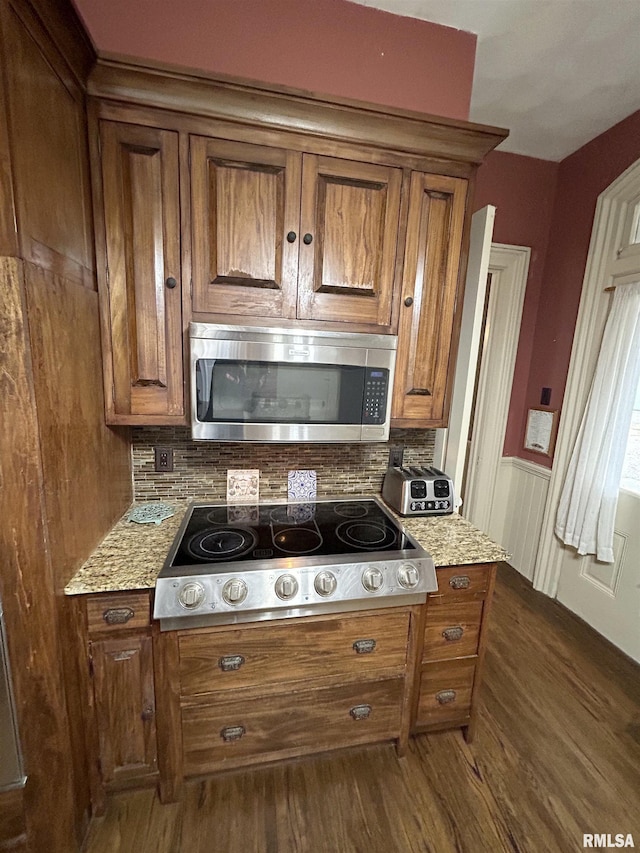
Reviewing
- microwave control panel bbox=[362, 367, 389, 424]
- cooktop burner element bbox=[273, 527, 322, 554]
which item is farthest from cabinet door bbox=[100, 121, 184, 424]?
microwave control panel bbox=[362, 367, 389, 424]

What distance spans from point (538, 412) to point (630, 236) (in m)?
1.14

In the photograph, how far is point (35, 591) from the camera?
948mm

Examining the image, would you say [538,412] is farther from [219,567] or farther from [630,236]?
[219,567]

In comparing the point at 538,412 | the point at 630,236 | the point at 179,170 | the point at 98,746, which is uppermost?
the point at 630,236

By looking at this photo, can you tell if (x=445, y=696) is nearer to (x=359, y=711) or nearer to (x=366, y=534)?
(x=359, y=711)

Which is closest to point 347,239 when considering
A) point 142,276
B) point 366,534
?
point 142,276

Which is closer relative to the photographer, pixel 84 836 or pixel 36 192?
pixel 36 192

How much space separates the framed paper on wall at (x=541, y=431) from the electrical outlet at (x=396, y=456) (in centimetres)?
132

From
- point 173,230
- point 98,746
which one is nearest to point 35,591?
point 98,746

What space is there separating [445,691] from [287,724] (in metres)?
0.65

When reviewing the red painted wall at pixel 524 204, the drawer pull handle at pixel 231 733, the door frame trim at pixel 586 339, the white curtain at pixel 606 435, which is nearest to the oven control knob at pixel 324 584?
the drawer pull handle at pixel 231 733

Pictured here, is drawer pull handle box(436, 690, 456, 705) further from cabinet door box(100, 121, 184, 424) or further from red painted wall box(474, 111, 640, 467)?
red painted wall box(474, 111, 640, 467)

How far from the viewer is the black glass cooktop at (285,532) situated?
4.25 feet

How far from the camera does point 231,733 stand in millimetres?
1291
